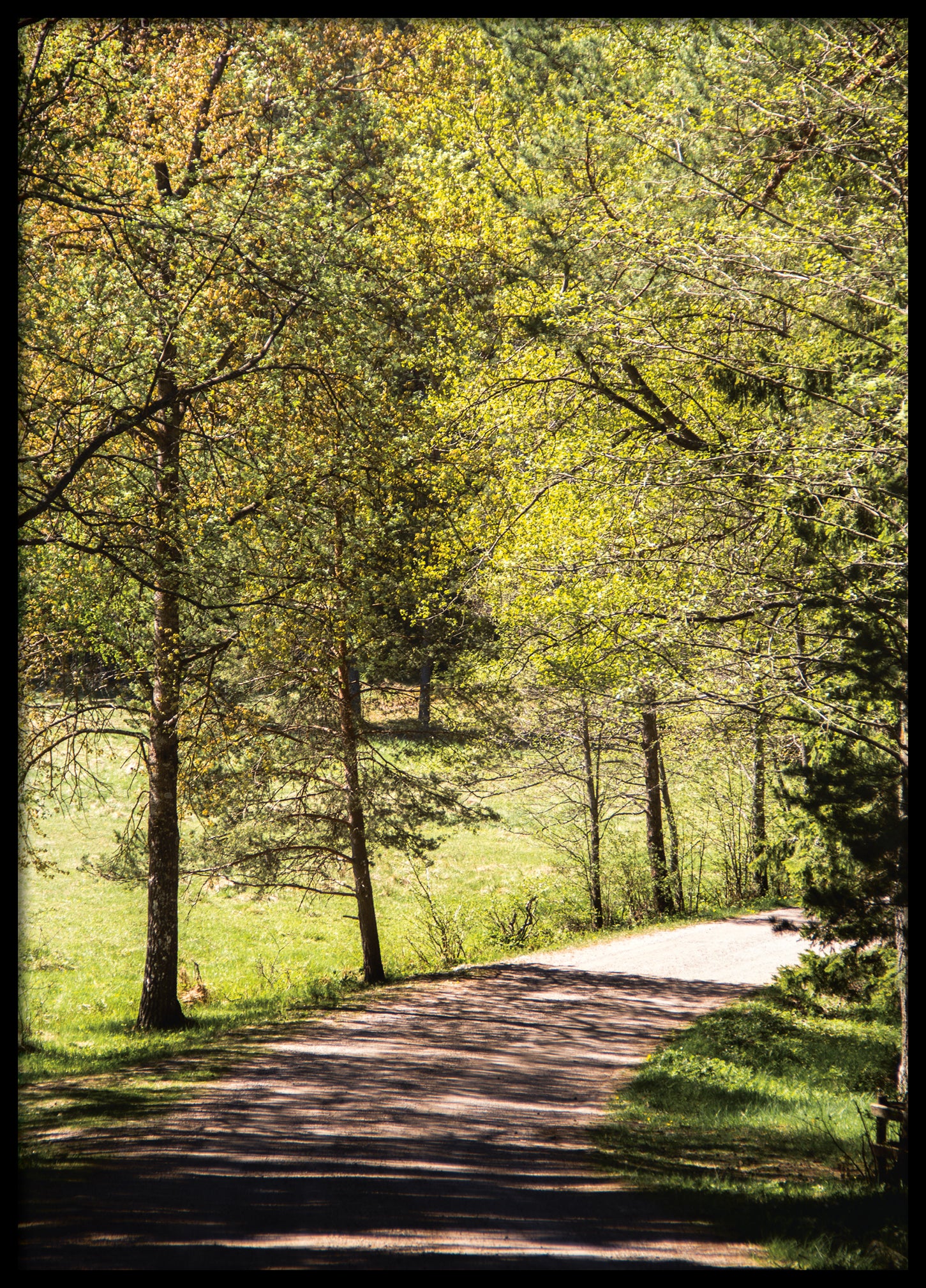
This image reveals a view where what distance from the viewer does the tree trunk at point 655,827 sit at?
17.0 m

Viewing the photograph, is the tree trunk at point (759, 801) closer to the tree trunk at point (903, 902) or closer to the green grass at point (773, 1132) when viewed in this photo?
the green grass at point (773, 1132)

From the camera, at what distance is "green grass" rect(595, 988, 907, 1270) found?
4.19 metres

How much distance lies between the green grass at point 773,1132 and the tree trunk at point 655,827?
6606 mm

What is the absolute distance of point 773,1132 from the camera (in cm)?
636

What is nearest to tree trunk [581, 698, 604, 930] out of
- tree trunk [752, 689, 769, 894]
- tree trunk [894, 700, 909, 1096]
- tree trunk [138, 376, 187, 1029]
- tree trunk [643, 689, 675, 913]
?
tree trunk [643, 689, 675, 913]

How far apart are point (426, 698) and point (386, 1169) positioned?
9.01 m

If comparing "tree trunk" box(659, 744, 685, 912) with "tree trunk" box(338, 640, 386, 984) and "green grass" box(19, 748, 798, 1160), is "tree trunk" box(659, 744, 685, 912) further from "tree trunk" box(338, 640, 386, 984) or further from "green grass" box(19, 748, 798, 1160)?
"tree trunk" box(338, 640, 386, 984)

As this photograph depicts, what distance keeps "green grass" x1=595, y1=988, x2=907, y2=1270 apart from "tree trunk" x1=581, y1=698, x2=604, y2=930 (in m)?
6.04

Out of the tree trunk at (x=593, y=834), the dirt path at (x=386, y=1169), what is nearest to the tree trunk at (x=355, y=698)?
the dirt path at (x=386, y=1169)

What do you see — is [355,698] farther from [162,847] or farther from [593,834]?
[593,834]

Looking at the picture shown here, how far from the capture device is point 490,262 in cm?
1041

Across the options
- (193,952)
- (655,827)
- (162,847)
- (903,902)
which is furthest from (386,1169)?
(655,827)
